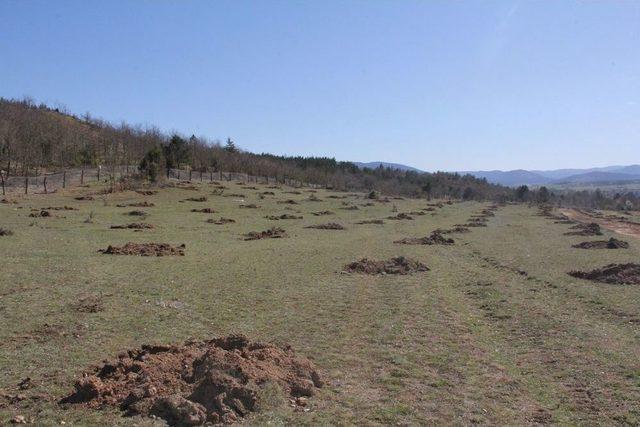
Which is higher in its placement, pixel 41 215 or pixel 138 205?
pixel 138 205

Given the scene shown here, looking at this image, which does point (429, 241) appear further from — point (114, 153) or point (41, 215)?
point (114, 153)

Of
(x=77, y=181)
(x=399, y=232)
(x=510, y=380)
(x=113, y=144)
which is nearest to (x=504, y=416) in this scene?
(x=510, y=380)

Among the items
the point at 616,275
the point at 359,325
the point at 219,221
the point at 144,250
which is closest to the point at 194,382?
the point at 359,325

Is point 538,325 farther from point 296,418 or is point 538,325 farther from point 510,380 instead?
point 296,418

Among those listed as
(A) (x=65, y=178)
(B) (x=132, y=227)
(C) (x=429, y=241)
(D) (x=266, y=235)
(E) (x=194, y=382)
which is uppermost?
(A) (x=65, y=178)

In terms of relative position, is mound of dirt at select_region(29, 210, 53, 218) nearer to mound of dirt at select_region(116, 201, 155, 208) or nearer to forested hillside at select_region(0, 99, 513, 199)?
mound of dirt at select_region(116, 201, 155, 208)

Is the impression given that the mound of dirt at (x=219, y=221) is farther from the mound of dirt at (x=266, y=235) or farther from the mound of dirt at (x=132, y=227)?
the mound of dirt at (x=266, y=235)

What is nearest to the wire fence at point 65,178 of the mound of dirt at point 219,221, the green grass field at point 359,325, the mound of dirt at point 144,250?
the mound of dirt at point 219,221

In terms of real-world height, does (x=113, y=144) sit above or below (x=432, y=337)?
above

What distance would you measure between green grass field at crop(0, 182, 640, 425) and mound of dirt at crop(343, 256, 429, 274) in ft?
2.65

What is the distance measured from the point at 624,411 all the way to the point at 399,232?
35.6 meters

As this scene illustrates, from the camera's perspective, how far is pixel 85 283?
55.7 ft

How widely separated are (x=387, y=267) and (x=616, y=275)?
869 centimetres

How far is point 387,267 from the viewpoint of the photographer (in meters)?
22.3
